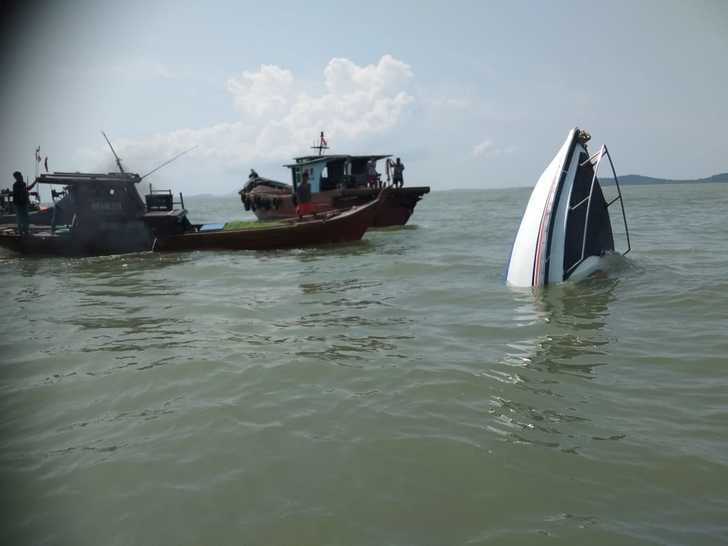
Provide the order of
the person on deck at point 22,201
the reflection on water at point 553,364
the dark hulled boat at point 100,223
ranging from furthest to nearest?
the dark hulled boat at point 100,223 → the person on deck at point 22,201 → the reflection on water at point 553,364

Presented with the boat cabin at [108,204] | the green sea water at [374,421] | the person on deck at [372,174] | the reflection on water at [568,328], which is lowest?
the green sea water at [374,421]

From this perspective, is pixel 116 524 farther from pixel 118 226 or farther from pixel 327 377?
pixel 118 226

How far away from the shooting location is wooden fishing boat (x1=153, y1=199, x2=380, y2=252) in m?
16.5

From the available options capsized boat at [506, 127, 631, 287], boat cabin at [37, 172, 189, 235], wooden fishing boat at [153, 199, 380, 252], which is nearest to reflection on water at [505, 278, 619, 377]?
capsized boat at [506, 127, 631, 287]

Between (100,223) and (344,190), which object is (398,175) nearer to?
(344,190)

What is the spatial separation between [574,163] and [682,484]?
24.3 feet

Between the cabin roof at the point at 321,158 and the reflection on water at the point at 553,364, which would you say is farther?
the cabin roof at the point at 321,158

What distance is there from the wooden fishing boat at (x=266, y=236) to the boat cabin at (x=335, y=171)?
328 inches

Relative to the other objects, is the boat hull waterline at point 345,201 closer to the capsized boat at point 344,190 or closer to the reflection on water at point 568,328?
the capsized boat at point 344,190

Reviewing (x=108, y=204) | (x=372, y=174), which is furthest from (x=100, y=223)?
(x=372, y=174)

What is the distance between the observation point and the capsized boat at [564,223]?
877 centimetres

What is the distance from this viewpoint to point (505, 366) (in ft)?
16.3

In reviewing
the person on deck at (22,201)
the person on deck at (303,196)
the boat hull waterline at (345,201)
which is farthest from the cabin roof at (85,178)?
the boat hull waterline at (345,201)

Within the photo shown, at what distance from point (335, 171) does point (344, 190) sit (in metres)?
1.66
